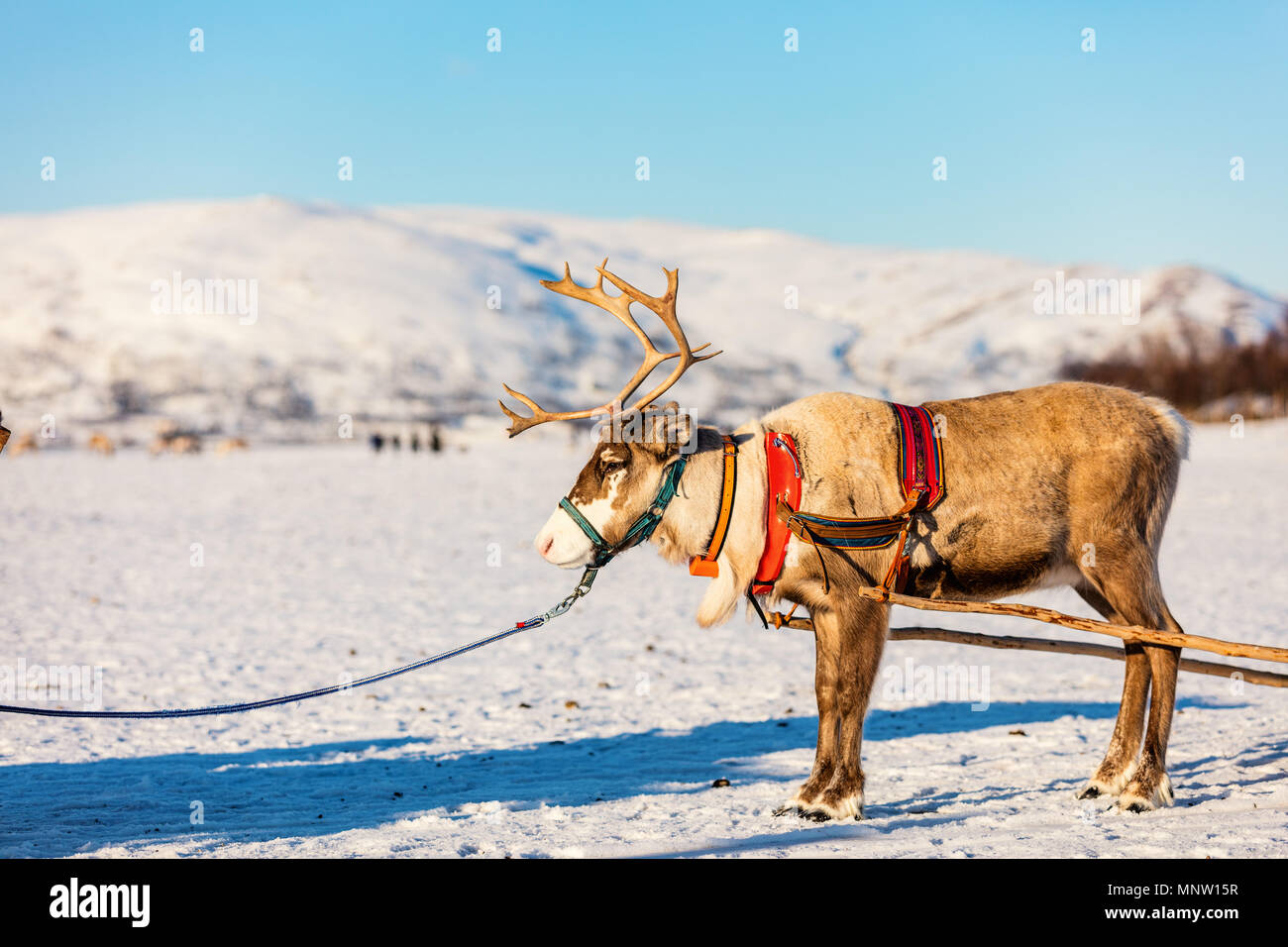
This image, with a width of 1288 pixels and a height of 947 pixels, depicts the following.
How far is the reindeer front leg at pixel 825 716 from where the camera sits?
648cm

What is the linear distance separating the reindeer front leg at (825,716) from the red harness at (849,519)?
→ 0.98ft

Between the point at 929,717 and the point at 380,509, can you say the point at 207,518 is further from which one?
the point at 929,717

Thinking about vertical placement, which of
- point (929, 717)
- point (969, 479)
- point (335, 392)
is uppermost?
point (335, 392)

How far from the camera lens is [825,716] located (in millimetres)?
6605

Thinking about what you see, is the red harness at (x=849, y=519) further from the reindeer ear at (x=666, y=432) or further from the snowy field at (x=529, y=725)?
the snowy field at (x=529, y=725)

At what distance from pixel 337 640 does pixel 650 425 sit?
25.7ft

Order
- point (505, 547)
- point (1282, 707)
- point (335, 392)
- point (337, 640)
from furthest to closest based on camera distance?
point (335, 392)
point (505, 547)
point (337, 640)
point (1282, 707)

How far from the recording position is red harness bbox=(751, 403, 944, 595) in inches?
249

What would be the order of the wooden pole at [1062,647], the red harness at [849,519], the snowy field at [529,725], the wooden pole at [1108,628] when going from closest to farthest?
the wooden pole at [1108,628]
the snowy field at [529,725]
the red harness at [849,519]
the wooden pole at [1062,647]

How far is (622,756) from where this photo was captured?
27.7 ft

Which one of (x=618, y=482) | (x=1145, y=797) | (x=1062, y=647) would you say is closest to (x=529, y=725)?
(x=618, y=482)

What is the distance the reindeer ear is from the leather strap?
514mm

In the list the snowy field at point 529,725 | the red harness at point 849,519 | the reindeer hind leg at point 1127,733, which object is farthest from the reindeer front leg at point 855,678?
the reindeer hind leg at point 1127,733
